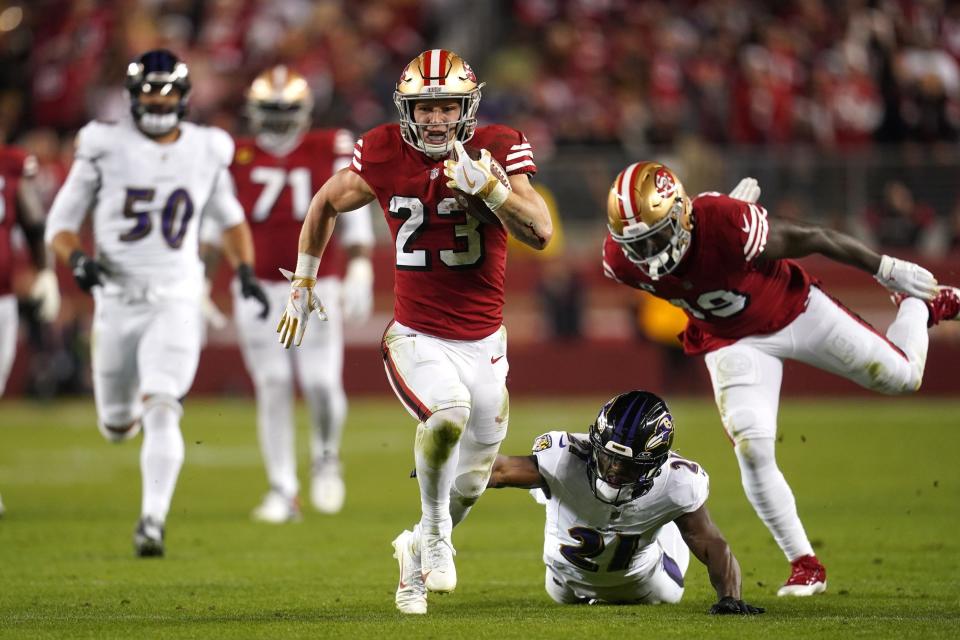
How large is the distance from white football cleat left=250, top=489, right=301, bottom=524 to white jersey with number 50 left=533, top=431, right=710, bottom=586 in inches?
136

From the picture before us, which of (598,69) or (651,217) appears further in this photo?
(598,69)

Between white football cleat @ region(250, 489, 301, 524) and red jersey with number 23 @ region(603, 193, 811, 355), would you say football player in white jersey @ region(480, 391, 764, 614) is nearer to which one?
red jersey with number 23 @ region(603, 193, 811, 355)

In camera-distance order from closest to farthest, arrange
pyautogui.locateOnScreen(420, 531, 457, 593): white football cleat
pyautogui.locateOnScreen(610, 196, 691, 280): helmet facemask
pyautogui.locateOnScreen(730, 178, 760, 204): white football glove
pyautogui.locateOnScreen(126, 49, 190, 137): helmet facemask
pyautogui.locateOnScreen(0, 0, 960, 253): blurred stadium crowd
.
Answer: pyautogui.locateOnScreen(420, 531, 457, 593): white football cleat → pyautogui.locateOnScreen(610, 196, 691, 280): helmet facemask → pyautogui.locateOnScreen(730, 178, 760, 204): white football glove → pyautogui.locateOnScreen(126, 49, 190, 137): helmet facemask → pyautogui.locateOnScreen(0, 0, 960, 253): blurred stadium crowd

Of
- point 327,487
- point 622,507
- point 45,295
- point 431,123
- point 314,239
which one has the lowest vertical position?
point 327,487

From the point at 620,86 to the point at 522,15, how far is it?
2793 millimetres

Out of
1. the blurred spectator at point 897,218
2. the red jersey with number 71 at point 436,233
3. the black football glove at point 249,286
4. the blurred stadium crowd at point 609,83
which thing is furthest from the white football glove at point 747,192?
the blurred spectator at point 897,218

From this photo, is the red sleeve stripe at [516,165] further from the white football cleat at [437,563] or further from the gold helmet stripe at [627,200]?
the white football cleat at [437,563]

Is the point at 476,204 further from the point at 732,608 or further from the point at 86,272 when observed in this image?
the point at 86,272

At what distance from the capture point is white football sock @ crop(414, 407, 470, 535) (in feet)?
18.4

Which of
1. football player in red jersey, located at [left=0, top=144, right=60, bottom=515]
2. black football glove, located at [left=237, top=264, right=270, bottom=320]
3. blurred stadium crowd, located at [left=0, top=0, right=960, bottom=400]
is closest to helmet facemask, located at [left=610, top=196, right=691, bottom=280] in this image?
black football glove, located at [left=237, top=264, right=270, bottom=320]

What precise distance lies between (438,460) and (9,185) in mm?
4878

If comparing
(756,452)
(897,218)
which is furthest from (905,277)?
(897,218)

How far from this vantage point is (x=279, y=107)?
31.5 feet

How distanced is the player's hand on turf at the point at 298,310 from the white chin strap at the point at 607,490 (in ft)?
4.02
